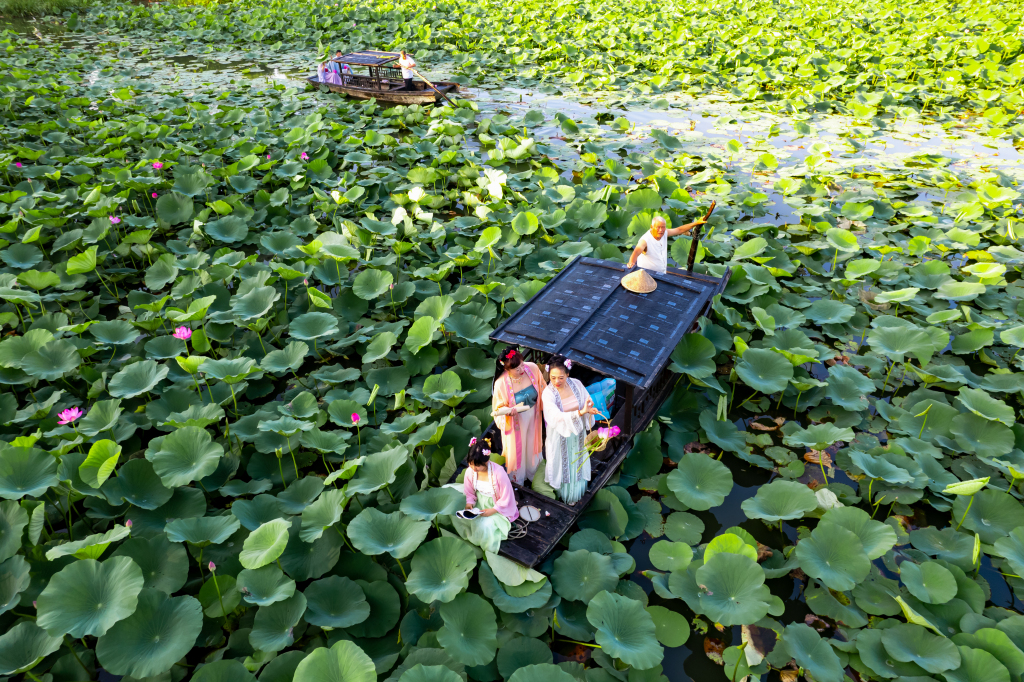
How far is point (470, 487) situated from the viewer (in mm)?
3688

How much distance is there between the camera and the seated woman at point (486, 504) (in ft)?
11.8

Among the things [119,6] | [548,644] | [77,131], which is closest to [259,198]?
[77,131]

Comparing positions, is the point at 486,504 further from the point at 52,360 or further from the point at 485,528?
the point at 52,360

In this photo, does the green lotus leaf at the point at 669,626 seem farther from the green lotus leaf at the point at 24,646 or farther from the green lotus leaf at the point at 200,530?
the green lotus leaf at the point at 24,646

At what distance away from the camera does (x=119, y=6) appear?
75.6ft

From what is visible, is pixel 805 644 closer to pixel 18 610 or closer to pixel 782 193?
pixel 18 610

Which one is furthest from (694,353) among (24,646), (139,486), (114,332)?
(114,332)

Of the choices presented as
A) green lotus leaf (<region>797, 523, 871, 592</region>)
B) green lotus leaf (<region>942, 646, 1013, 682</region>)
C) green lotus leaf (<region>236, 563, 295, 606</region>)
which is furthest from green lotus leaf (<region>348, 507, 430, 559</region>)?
green lotus leaf (<region>942, 646, 1013, 682</region>)

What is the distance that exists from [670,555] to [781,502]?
33.3 inches

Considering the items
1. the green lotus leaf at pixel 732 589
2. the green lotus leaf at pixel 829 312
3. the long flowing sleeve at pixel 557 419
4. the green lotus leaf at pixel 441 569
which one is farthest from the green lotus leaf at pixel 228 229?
the green lotus leaf at pixel 829 312

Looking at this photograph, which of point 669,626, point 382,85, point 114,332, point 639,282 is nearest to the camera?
point 669,626

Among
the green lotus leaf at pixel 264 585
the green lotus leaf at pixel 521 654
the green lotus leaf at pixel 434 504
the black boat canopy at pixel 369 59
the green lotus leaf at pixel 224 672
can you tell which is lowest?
the green lotus leaf at pixel 521 654

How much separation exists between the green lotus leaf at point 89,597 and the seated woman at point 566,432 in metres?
2.42

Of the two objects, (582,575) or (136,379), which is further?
(136,379)
